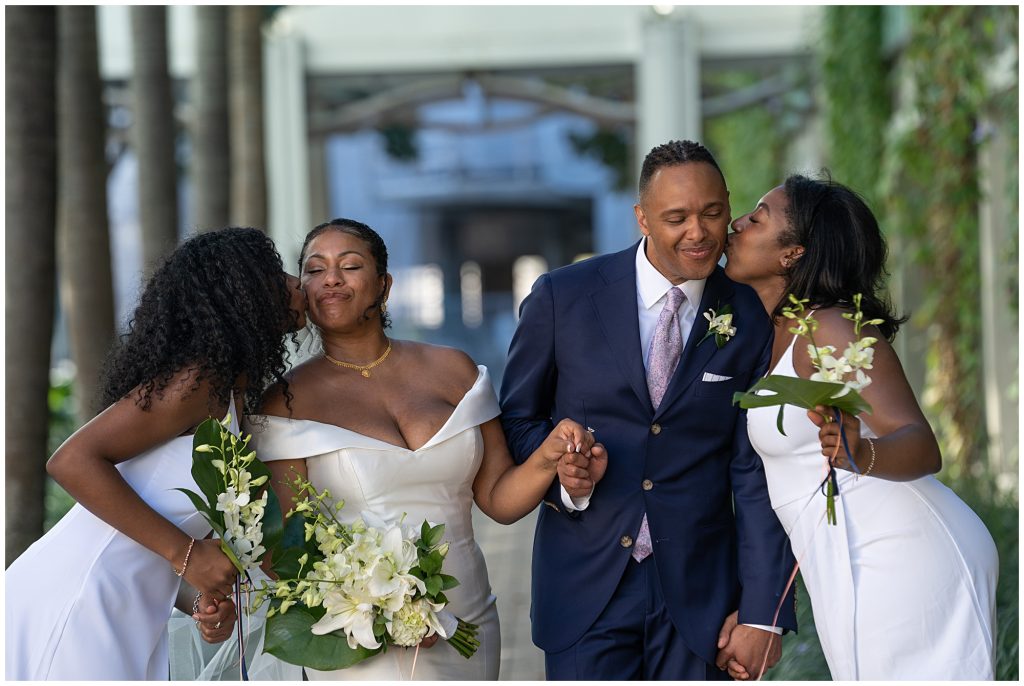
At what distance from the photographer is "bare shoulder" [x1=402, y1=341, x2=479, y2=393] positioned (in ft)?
11.5

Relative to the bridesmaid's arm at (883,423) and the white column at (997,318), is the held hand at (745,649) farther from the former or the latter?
the white column at (997,318)

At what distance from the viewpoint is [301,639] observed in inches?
118

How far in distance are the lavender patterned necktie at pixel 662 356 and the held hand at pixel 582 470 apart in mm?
276

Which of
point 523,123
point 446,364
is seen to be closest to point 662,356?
point 446,364

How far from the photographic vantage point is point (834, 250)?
11.0 ft

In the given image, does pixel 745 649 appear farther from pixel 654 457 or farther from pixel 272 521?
pixel 272 521

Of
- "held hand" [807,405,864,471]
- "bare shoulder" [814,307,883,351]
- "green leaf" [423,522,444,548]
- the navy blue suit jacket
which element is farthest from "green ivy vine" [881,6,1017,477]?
"green leaf" [423,522,444,548]

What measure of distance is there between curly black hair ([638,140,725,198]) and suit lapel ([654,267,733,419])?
377 millimetres

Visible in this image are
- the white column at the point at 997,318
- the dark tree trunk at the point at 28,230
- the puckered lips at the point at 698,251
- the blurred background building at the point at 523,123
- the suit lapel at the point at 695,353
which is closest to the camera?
the puckered lips at the point at 698,251

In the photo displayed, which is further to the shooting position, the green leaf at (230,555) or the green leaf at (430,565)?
the green leaf at (430,565)

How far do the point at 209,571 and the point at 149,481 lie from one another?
300 mm

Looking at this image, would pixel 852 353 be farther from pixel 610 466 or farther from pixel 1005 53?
pixel 1005 53

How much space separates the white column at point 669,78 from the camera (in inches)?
601

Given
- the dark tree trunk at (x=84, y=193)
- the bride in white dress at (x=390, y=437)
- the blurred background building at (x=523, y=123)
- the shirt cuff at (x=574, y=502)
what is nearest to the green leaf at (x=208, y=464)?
the bride in white dress at (x=390, y=437)
